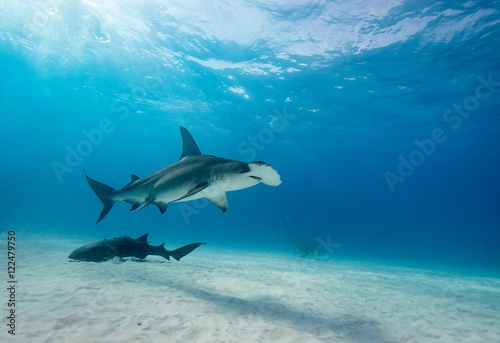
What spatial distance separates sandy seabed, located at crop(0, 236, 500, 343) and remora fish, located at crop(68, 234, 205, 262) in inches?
20.5

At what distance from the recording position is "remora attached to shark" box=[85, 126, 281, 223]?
407 centimetres

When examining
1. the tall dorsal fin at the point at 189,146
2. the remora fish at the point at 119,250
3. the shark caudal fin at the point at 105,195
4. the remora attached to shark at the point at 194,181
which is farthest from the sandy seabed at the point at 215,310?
the tall dorsal fin at the point at 189,146

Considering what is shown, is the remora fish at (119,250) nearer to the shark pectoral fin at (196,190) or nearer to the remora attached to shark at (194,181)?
the remora attached to shark at (194,181)

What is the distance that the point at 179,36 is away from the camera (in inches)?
720

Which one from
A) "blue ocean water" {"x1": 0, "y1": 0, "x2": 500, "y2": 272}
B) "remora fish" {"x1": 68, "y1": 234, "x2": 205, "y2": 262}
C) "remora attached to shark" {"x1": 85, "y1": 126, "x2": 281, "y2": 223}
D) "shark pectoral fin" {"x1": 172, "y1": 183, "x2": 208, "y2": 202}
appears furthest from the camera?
"blue ocean water" {"x1": 0, "y1": 0, "x2": 500, "y2": 272}

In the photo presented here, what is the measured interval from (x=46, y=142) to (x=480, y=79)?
345 feet

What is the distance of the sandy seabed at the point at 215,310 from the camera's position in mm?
→ 3111

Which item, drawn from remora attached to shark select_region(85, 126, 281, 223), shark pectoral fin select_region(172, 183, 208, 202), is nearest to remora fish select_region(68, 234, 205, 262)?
remora attached to shark select_region(85, 126, 281, 223)

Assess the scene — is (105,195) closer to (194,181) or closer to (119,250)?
(119,250)

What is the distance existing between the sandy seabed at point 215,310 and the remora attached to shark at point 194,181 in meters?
1.84

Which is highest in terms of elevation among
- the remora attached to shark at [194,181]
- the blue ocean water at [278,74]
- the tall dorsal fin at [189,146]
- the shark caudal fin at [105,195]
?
the blue ocean water at [278,74]

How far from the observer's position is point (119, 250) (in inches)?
308

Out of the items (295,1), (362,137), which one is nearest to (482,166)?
(362,137)

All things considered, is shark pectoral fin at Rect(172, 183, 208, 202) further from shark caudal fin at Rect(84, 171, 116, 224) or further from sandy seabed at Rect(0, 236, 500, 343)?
shark caudal fin at Rect(84, 171, 116, 224)
